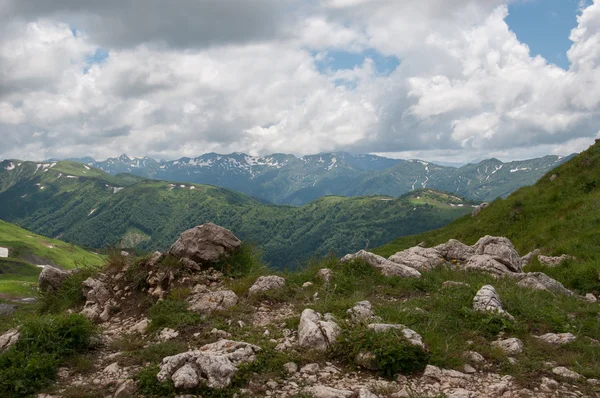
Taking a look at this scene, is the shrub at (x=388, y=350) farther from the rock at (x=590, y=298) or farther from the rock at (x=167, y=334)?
the rock at (x=590, y=298)

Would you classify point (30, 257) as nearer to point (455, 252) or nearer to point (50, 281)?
point (50, 281)

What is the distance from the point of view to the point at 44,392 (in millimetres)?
6984

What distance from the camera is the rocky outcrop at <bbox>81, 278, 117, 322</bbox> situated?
37.4 ft

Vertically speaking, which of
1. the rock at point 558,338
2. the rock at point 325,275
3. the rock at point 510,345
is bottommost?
the rock at point 558,338

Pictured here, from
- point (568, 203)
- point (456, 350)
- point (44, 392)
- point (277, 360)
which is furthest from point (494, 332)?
point (568, 203)

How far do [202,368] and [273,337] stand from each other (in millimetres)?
2222

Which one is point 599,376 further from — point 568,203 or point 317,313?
point 568,203

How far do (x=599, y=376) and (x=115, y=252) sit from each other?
14302mm

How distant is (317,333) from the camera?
845 cm

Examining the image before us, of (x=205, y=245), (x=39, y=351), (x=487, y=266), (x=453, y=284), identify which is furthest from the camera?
(x=487, y=266)

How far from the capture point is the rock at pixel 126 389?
6.67 metres

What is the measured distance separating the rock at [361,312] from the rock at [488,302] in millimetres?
2795

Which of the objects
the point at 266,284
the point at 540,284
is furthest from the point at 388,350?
the point at 540,284

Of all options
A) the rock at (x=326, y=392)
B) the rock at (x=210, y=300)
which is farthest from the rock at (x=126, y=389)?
the rock at (x=210, y=300)
